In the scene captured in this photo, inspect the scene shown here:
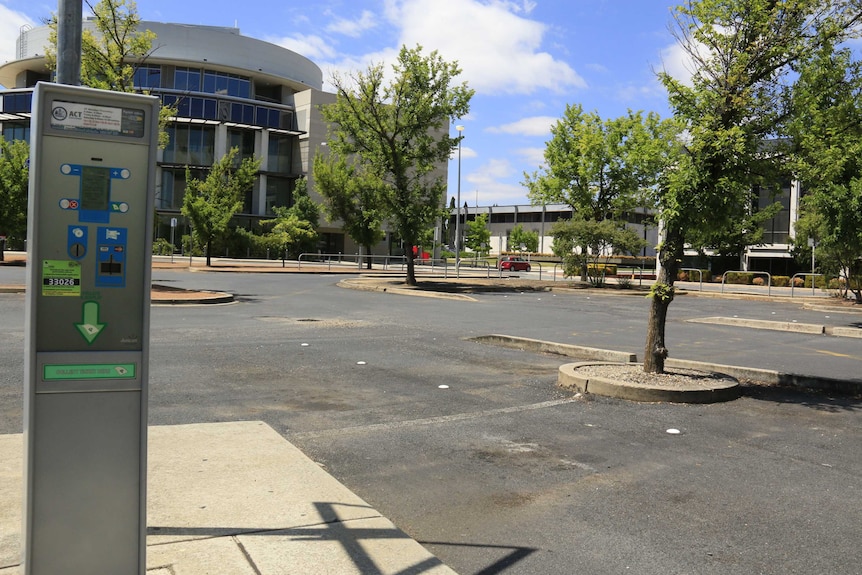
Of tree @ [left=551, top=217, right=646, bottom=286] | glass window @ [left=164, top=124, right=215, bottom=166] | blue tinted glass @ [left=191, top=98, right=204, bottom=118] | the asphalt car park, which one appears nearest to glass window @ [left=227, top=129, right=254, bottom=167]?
glass window @ [left=164, top=124, right=215, bottom=166]

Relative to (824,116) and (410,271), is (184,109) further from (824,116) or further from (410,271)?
(824,116)

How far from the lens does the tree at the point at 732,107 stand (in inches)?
330

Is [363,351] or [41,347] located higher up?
[41,347]

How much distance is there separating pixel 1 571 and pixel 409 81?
94.4ft

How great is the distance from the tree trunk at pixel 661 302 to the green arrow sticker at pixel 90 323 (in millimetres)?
7265

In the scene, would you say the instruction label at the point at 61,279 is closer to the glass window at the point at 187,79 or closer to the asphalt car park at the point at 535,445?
the asphalt car park at the point at 535,445

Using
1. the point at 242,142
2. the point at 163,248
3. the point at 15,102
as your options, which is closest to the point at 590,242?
the point at 163,248

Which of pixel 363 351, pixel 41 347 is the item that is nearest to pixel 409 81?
pixel 363 351

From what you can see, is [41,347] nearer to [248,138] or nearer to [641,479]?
[641,479]

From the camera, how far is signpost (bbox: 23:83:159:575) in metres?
2.90

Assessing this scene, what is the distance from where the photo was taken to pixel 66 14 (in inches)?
140

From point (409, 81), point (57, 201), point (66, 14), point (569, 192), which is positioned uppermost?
point (409, 81)

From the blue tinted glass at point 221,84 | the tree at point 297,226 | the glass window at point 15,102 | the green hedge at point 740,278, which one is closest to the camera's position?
the green hedge at point 740,278

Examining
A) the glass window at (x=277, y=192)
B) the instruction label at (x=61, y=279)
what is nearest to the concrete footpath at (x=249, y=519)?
the instruction label at (x=61, y=279)
